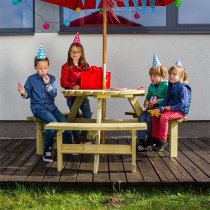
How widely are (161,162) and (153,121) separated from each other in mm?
689

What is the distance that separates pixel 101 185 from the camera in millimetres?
4457

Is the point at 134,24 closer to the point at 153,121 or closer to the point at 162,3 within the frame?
the point at 162,3

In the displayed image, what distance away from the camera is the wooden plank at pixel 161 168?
14.8ft

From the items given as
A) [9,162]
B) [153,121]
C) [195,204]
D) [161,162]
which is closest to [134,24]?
[153,121]

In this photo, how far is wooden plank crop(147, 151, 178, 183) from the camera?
451 cm

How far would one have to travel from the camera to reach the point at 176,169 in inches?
193

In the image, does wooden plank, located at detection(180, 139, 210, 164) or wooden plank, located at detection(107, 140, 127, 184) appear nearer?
wooden plank, located at detection(107, 140, 127, 184)

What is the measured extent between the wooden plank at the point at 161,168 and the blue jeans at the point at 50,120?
3.65 feet

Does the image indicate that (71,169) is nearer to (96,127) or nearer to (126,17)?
(96,127)

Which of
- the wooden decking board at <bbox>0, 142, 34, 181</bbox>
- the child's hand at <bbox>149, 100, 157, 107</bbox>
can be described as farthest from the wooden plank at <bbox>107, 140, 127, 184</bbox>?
the wooden decking board at <bbox>0, 142, 34, 181</bbox>

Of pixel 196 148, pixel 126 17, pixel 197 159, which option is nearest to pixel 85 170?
pixel 197 159

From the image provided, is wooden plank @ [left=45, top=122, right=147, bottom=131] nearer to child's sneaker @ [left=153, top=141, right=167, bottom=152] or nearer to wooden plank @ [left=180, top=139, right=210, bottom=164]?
child's sneaker @ [left=153, top=141, right=167, bottom=152]

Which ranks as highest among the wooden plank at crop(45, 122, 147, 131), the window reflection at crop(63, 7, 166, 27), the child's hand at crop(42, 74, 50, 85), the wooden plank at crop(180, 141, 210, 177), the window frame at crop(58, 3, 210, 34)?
the window reflection at crop(63, 7, 166, 27)

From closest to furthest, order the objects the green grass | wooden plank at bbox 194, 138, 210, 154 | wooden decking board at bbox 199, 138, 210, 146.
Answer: the green grass, wooden plank at bbox 194, 138, 210, 154, wooden decking board at bbox 199, 138, 210, 146
